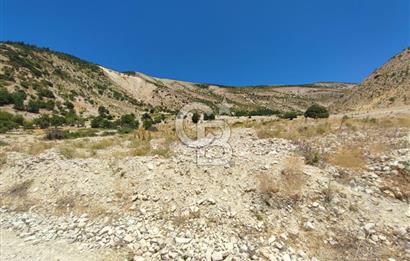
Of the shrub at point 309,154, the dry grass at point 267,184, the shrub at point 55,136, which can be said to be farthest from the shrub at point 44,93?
the dry grass at point 267,184

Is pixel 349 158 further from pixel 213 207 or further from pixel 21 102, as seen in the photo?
pixel 21 102

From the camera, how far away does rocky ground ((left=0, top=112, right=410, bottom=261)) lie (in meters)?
5.53

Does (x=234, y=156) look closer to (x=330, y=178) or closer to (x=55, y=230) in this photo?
(x=330, y=178)

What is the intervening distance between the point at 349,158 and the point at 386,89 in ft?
108

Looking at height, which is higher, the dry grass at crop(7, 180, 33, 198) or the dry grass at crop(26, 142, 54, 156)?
the dry grass at crop(26, 142, 54, 156)

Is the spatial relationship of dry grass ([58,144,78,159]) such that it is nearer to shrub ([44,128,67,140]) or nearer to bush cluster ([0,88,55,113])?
shrub ([44,128,67,140])

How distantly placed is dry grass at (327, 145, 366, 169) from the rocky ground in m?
0.09

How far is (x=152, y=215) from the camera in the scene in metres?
6.78

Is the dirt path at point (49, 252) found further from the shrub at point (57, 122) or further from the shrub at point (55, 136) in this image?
Answer: the shrub at point (57, 122)

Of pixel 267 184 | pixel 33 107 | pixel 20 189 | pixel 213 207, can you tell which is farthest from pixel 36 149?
pixel 33 107

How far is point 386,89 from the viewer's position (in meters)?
34.2

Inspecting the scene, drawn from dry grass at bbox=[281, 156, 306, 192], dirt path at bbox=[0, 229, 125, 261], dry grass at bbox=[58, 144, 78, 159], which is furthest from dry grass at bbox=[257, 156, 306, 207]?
dry grass at bbox=[58, 144, 78, 159]

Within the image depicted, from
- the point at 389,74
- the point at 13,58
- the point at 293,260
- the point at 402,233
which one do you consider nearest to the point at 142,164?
the point at 293,260

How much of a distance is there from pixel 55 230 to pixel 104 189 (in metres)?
1.86
